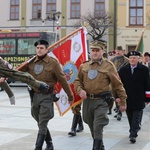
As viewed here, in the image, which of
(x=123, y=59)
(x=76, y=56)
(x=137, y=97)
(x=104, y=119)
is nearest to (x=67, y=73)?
(x=76, y=56)

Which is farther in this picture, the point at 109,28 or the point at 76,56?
the point at 109,28

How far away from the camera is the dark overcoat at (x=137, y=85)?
712 cm

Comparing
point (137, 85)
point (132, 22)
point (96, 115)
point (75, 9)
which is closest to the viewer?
point (96, 115)

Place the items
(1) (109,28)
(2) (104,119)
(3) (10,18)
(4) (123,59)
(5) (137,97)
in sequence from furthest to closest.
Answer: (3) (10,18) → (1) (109,28) → (4) (123,59) → (5) (137,97) → (2) (104,119)

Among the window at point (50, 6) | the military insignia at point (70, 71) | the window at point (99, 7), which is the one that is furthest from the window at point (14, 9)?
the military insignia at point (70, 71)

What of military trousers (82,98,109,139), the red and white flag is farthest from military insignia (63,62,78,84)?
military trousers (82,98,109,139)

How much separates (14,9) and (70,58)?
35.1 meters

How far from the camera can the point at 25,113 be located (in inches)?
426

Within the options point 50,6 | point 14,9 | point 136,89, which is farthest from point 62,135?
point 14,9

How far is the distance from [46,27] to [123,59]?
30.1 metres

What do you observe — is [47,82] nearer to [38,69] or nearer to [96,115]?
[38,69]

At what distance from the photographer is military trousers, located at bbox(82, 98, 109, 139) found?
5.60m

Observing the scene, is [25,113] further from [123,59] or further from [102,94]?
[102,94]

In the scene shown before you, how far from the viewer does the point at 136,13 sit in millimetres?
39281
